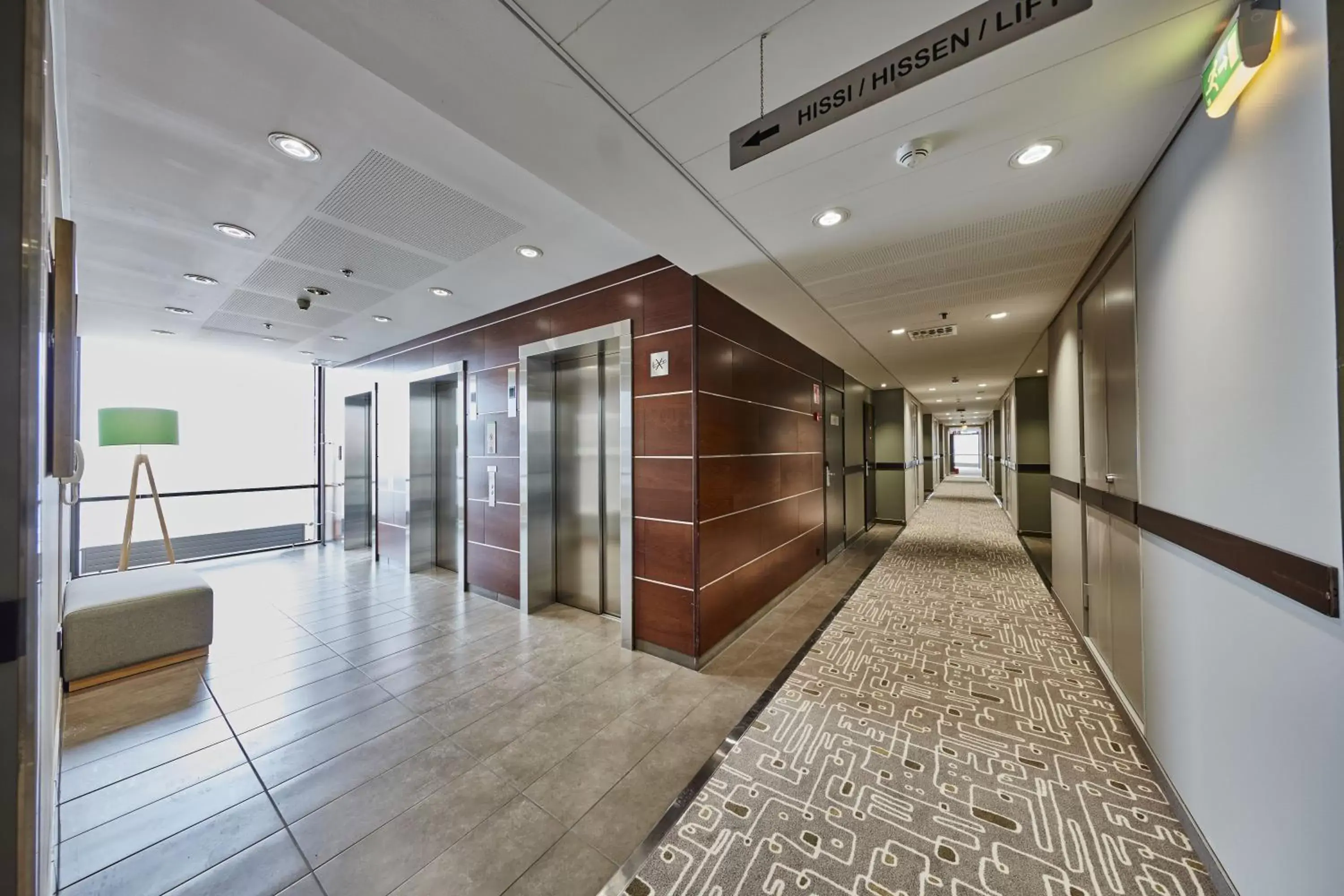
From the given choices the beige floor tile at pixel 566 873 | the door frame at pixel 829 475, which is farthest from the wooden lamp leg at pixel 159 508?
the door frame at pixel 829 475

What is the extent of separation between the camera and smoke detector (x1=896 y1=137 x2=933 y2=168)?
1959mm

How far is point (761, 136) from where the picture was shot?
1.42 metres

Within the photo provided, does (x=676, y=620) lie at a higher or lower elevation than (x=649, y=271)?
lower

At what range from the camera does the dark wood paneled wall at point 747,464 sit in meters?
3.50

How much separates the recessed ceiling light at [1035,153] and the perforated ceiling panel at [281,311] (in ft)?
17.6

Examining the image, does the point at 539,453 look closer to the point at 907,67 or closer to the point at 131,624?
the point at 131,624

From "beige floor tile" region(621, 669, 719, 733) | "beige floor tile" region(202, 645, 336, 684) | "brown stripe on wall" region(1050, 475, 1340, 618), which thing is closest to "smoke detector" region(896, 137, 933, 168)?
"brown stripe on wall" region(1050, 475, 1340, 618)

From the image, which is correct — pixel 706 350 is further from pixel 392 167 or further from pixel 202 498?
pixel 202 498

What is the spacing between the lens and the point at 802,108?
134 centimetres

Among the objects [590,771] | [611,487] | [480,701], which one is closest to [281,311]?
[611,487]

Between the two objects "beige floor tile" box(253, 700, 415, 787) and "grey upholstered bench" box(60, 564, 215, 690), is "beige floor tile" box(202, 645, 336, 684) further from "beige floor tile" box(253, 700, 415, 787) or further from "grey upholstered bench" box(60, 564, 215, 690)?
"beige floor tile" box(253, 700, 415, 787)

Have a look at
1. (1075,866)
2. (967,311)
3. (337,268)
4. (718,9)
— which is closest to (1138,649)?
(1075,866)

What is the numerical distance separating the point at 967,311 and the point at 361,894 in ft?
18.1

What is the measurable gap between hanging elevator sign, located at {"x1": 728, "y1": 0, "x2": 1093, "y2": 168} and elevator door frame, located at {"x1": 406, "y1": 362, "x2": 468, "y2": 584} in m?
4.41
